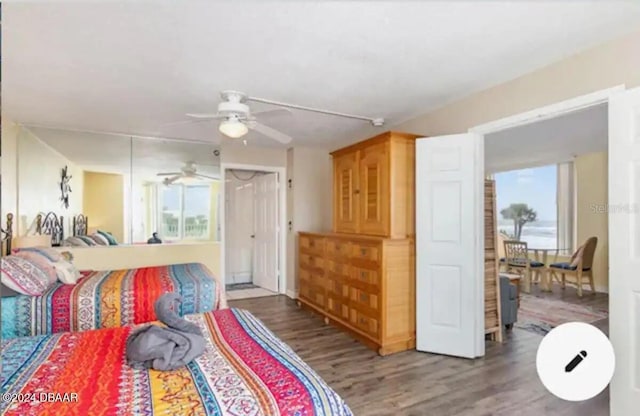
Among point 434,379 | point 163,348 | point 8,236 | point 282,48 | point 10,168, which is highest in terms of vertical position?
point 282,48

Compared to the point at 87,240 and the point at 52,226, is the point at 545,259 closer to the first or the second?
the point at 87,240

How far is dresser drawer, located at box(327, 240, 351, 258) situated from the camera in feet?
12.6

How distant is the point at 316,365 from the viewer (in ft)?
10.1

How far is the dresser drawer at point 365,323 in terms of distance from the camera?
11.1 feet

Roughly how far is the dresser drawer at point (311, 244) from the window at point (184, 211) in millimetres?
1430

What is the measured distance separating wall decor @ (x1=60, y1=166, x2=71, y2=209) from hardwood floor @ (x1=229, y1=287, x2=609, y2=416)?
118 inches

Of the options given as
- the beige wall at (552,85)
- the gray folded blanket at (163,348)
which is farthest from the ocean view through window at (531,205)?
the gray folded blanket at (163,348)

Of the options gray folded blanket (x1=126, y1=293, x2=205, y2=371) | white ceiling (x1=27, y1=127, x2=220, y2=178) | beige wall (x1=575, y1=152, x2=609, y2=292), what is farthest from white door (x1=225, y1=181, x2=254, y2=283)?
beige wall (x1=575, y1=152, x2=609, y2=292)

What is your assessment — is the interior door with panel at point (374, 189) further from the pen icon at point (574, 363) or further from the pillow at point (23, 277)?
the pillow at point (23, 277)

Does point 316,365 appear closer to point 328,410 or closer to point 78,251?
point 328,410

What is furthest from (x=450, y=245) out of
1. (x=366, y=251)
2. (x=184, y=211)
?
(x=184, y=211)

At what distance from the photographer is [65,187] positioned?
14.2ft

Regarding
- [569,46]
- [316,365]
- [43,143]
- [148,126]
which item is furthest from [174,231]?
[569,46]

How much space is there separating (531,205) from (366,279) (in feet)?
17.3
